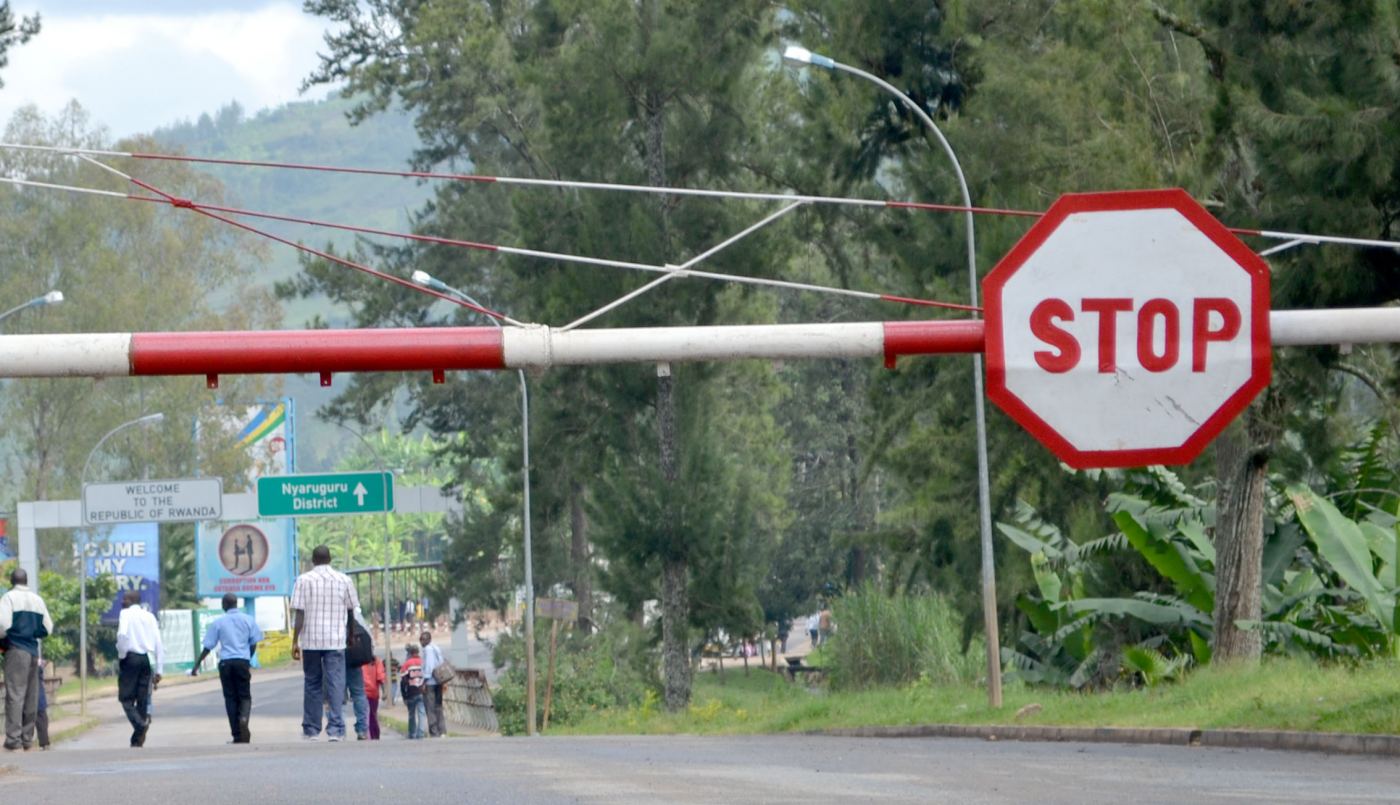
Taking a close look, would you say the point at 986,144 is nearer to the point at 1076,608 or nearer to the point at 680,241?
the point at 1076,608

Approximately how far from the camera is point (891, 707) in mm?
25484

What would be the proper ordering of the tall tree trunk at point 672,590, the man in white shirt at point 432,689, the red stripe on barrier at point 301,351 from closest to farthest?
the red stripe on barrier at point 301,351 → the man in white shirt at point 432,689 → the tall tree trunk at point 672,590

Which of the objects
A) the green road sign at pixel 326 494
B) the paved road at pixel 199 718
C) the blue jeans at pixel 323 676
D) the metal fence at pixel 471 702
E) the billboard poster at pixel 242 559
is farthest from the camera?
the billboard poster at pixel 242 559

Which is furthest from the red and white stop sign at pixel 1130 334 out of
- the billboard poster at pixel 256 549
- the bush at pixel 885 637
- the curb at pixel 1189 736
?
the billboard poster at pixel 256 549

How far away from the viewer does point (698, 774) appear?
1219cm

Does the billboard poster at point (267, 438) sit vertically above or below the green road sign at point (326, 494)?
above

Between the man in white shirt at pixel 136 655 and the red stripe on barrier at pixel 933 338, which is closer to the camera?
the red stripe on barrier at pixel 933 338

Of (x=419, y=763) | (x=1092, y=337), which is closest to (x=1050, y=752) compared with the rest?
(x=419, y=763)

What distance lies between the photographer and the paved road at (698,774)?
10.5 m

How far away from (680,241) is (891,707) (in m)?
17.5

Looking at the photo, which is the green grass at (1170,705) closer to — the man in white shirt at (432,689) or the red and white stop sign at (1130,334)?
the man in white shirt at (432,689)

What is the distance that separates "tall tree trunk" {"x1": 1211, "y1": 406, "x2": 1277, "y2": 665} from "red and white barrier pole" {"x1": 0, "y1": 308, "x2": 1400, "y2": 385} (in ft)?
44.0

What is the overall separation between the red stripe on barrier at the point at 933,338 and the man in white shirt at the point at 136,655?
1555 cm

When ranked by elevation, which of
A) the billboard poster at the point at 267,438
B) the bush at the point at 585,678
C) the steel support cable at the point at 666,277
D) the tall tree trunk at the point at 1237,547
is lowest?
the bush at the point at 585,678
